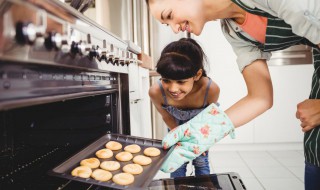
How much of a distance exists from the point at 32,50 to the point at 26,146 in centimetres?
53

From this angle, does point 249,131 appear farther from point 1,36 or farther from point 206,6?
point 1,36

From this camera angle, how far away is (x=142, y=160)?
955 mm

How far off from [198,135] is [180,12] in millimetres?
451

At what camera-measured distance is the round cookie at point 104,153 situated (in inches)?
37.4

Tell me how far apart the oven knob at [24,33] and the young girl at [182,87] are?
4.01ft

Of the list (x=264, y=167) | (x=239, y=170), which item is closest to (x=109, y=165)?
(x=239, y=170)

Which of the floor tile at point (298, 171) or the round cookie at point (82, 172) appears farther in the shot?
the floor tile at point (298, 171)

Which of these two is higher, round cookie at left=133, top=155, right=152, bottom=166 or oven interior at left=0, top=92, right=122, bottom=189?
oven interior at left=0, top=92, right=122, bottom=189

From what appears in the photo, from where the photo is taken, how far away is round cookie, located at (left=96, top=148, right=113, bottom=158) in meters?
0.95

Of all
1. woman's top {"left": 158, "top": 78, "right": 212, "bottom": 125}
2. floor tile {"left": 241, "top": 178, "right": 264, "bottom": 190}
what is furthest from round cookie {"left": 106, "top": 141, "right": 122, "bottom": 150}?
floor tile {"left": 241, "top": 178, "right": 264, "bottom": 190}

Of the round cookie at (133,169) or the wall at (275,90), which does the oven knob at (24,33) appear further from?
the wall at (275,90)

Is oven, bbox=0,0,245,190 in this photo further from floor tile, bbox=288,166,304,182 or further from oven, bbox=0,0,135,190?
floor tile, bbox=288,166,304,182

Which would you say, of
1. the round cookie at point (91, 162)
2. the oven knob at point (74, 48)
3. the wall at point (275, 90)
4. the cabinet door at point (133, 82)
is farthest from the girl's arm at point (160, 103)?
the wall at point (275, 90)

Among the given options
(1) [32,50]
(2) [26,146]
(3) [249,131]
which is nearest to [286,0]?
(1) [32,50]
